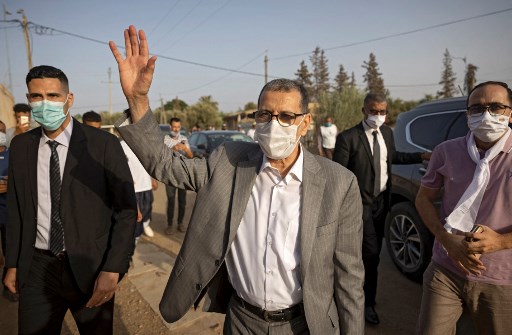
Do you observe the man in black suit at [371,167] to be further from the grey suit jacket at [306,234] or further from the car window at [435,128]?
the grey suit jacket at [306,234]

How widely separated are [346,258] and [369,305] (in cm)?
199

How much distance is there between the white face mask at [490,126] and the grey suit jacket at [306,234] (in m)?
1.01

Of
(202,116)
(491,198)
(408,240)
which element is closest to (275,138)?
(491,198)

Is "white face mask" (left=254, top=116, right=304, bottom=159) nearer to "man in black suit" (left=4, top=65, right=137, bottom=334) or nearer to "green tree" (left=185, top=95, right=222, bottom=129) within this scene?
"man in black suit" (left=4, top=65, right=137, bottom=334)

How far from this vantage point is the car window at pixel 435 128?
3721 mm

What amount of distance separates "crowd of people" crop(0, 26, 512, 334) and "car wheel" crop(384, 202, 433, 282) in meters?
1.74

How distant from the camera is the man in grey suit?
1590mm

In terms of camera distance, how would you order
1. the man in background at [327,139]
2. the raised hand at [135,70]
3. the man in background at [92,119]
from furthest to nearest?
1. the man in background at [327,139]
2. the man in background at [92,119]
3. the raised hand at [135,70]

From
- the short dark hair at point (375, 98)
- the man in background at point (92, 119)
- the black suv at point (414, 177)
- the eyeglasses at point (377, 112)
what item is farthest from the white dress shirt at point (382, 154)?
the man in background at point (92, 119)

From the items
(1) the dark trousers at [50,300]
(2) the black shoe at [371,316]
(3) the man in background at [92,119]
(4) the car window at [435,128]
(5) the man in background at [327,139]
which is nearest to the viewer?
(1) the dark trousers at [50,300]

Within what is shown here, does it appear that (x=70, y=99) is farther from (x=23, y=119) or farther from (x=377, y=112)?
(x=23, y=119)

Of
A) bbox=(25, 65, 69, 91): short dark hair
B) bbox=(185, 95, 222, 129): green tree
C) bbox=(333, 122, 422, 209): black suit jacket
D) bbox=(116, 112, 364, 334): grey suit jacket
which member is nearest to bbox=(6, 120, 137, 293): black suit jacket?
bbox=(25, 65, 69, 91): short dark hair

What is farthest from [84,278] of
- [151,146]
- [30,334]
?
[151,146]

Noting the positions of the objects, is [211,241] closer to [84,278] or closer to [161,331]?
[84,278]
